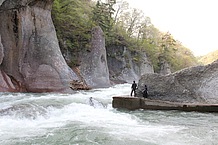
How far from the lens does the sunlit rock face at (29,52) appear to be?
2333 centimetres

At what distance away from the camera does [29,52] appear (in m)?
24.5

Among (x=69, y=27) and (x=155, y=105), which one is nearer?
(x=155, y=105)

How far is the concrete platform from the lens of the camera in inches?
610

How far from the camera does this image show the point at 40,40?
25062 millimetres

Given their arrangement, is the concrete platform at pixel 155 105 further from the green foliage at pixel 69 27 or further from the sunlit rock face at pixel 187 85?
the green foliage at pixel 69 27

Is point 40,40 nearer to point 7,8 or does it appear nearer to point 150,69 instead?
point 7,8

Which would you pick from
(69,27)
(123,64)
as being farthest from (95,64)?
(123,64)

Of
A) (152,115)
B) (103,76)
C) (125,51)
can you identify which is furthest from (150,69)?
(152,115)

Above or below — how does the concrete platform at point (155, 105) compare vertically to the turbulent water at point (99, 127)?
above

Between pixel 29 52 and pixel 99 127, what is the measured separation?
15.6 meters

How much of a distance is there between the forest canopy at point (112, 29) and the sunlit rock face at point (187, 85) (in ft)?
49.5

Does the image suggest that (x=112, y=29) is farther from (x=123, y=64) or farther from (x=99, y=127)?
(x=99, y=127)

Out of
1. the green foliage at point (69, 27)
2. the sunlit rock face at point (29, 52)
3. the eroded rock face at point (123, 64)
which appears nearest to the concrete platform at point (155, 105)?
the sunlit rock face at point (29, 52)

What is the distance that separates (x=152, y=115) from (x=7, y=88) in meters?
12.6
